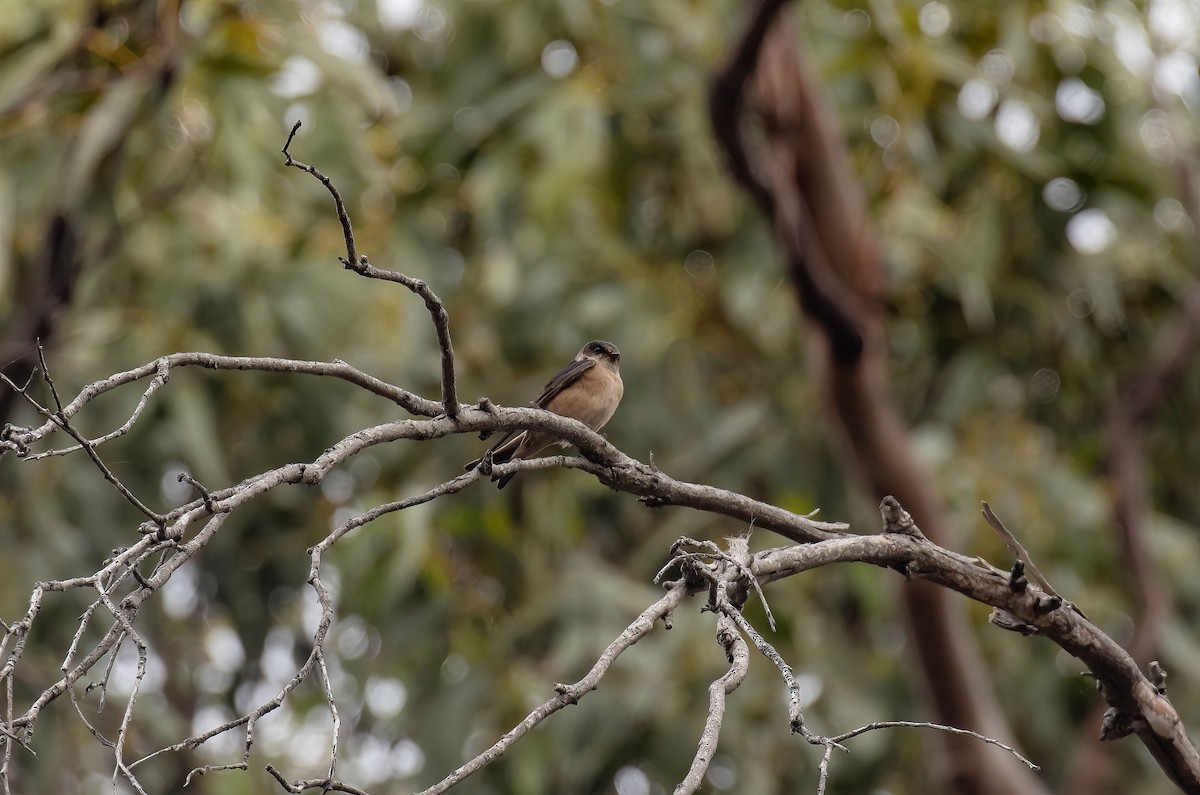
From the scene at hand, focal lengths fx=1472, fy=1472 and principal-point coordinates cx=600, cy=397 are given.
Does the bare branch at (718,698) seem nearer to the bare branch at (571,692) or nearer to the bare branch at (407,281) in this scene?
the bare branch at (571,692)

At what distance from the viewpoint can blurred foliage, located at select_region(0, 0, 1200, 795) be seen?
5.25 metres

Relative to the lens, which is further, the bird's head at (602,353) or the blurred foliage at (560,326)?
the blurred foliage at (560,326)

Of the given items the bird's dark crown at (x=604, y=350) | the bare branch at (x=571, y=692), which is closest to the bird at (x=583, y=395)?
the bird's dark crown at (x=604, y=350)

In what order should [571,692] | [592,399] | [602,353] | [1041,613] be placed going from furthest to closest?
1. [602,353]
2. [592,399]
3. [1041,613]
4. [571,692]

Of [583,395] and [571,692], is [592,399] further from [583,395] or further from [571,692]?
[571,692]

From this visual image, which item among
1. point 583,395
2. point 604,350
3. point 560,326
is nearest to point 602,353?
point 604,350

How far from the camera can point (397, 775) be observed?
6.20 metres

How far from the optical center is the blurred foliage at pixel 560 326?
525 centimetres

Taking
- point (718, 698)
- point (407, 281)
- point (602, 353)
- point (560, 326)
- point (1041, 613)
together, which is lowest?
point (560, 326)

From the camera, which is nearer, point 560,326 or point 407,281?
point 407,281

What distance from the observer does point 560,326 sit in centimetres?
599

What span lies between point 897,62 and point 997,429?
1.85 m

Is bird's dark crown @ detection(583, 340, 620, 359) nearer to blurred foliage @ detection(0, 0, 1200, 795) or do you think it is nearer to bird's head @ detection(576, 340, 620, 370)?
bird's head @ detection(576, 340, 620, 370)

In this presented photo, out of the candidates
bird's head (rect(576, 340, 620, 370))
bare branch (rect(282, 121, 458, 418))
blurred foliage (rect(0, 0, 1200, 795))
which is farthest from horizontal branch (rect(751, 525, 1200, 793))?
blurred foliage (rect(0, 0, 1200, 795))
